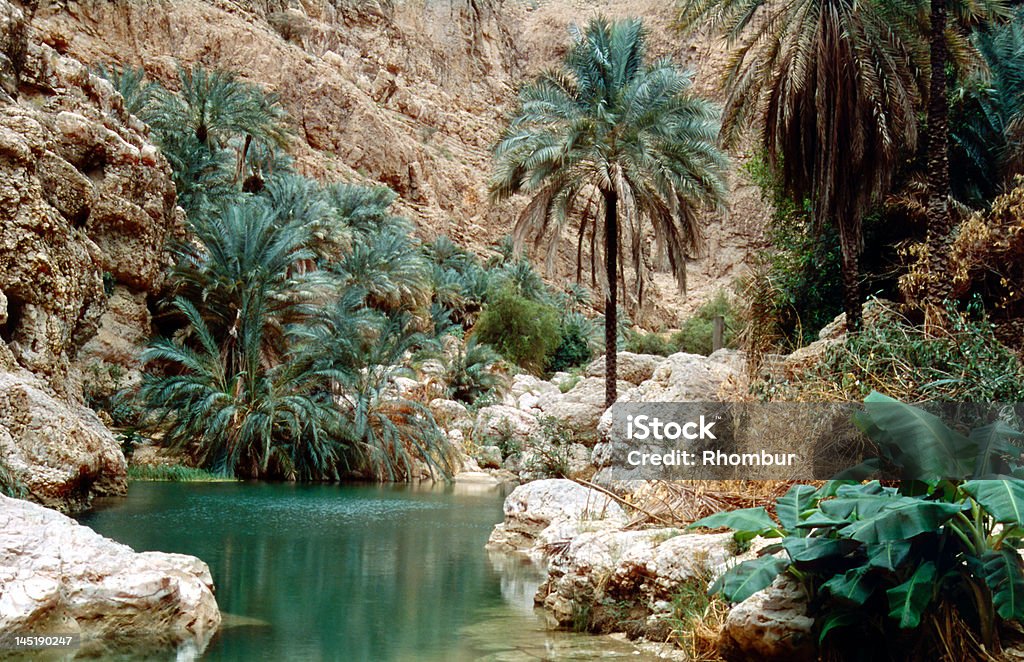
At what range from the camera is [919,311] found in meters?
14.1

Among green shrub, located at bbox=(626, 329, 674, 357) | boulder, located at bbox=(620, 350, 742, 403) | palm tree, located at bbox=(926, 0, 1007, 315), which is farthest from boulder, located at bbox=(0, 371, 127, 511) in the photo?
green shrub, located at bbox=(626, 329, 674, 357)

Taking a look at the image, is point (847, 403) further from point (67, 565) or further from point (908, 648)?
point (67, 565)

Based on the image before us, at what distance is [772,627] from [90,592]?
442 cm

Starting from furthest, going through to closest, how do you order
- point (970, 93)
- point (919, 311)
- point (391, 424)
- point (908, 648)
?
point (391, 424) < point (970, 93) < point (919, 311) < point (908, 648)

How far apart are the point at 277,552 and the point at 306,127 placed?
4743 cm

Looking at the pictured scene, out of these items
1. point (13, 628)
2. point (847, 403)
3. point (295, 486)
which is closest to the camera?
point (13, 628)

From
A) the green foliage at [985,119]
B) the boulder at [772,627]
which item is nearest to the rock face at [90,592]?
the boulder at [772,627]

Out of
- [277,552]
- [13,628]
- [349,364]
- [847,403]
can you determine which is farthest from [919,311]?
[349,364]

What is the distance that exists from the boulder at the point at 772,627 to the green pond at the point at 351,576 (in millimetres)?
1201

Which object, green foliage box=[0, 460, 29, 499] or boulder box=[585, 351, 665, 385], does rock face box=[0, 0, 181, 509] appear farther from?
boulder box=[585, 351, 665, 385]

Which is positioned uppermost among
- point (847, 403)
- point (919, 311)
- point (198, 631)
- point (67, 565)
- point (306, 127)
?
point (306, 127)

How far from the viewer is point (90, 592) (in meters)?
5.89

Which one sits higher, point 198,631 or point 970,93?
point 970,93

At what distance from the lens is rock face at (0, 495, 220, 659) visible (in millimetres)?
5551
